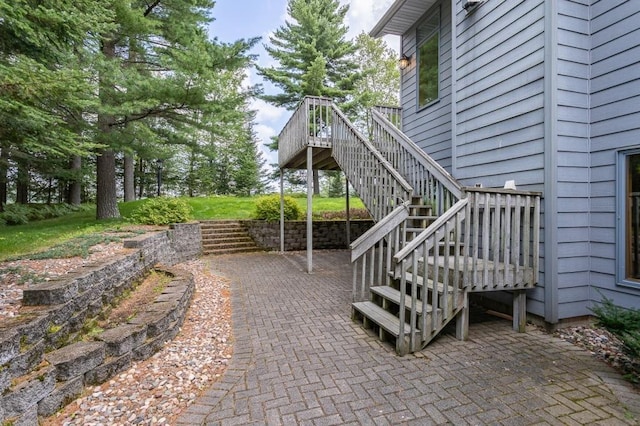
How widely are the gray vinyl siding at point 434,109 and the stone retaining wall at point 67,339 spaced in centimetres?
544

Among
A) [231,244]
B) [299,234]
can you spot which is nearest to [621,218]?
[299,234]

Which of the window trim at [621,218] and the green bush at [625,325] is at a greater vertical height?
the window trim at [621,218]

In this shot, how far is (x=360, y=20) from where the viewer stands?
65.7 feet

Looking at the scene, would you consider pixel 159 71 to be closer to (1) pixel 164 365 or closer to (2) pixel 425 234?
(1) pixel 164 365

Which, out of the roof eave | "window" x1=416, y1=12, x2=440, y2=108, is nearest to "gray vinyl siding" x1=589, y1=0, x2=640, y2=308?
"window" x1=416, y1=12, x2=440, y2=108

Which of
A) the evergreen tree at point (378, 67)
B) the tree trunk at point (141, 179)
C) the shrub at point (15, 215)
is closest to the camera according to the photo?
the shrub at point (15, 215)

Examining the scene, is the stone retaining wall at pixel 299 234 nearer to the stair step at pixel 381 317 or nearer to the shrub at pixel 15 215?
the stair step at pixel 381 317

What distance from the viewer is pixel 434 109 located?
6.54m

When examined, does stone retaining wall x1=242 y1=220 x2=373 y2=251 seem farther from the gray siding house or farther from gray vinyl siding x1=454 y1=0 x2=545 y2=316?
the gray siding house

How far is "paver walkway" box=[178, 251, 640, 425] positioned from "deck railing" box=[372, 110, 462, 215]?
184 centimetres

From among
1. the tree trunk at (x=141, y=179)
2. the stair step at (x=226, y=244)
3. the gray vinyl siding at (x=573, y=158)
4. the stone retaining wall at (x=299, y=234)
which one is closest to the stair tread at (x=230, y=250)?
the stair step at (x=226, y=244)

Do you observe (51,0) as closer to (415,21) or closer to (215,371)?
(215,371)

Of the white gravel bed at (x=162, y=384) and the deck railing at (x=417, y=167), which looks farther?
the deck railing at (x=417, y=167)

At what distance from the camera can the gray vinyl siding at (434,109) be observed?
615cm
